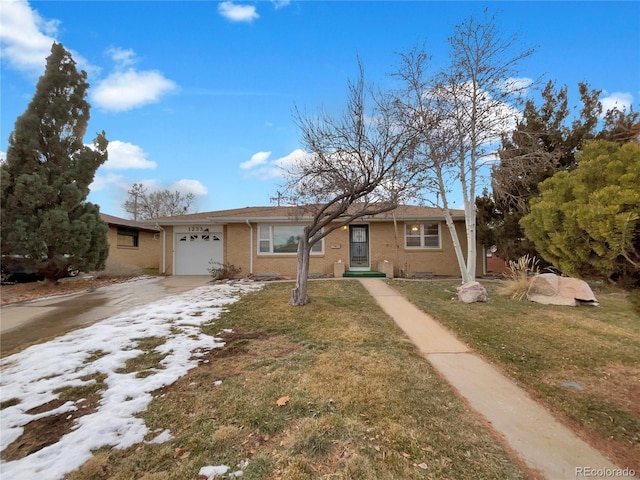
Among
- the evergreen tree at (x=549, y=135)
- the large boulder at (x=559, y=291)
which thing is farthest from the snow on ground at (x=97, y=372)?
the evergreen tree at (x=549, y=135)

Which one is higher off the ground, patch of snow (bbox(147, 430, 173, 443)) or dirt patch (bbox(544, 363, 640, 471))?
patch of snow (bbox(147, 430, 173, 443))

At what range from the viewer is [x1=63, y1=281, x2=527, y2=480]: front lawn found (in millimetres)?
2090

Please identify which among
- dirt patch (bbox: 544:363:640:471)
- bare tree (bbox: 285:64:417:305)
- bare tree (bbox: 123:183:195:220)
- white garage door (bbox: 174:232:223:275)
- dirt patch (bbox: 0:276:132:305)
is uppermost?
bare tree (bbox: 123:183:195:220)

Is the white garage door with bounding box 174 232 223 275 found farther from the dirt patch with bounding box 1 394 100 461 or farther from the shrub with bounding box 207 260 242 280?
the dirt patch with bounding box 1 394 100 461

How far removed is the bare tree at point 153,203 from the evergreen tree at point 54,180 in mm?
26450

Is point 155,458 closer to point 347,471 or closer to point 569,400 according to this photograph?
point 347,471

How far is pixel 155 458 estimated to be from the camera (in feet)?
7.25

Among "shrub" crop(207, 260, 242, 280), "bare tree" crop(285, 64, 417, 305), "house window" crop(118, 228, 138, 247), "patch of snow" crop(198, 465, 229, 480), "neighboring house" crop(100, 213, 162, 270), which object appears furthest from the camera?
"house window" crop(118, 228, 138, 247)

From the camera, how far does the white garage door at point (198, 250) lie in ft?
48.7

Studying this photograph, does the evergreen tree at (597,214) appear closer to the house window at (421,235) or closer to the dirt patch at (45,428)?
the dirt patch at (45,428)

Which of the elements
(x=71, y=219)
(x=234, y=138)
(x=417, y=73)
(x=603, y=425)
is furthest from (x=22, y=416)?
(x=234, y=138)

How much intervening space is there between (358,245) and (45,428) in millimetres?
12304

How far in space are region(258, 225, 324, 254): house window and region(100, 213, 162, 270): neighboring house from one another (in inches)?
242

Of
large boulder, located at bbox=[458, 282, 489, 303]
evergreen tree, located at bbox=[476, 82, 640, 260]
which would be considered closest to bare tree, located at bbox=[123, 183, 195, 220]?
evergreen tree, located at bbox=[476, 82, 640, 260]
